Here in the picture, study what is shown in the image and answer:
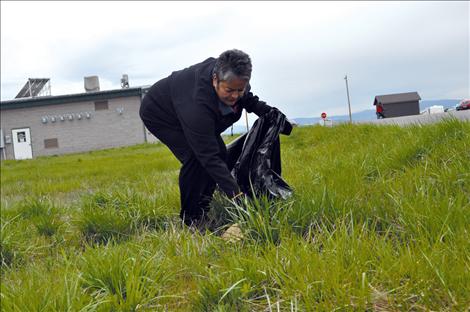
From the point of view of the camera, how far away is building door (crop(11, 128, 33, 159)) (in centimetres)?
3178

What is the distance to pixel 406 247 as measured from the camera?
2.03 m

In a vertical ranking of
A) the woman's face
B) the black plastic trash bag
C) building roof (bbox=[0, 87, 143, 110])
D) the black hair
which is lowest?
the black plastic trash bag

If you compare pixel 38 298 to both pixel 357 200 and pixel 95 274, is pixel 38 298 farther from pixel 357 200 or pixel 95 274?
pixel 357 200

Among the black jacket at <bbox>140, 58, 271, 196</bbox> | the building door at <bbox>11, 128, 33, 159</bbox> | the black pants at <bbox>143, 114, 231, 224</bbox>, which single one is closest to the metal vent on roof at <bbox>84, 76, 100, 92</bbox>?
the building door at <bbox>11, 128, 33, 159</bbox>

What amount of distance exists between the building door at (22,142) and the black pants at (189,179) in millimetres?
31459

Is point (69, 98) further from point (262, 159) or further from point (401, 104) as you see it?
point (262, 159)

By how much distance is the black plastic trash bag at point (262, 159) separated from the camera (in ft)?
10.8

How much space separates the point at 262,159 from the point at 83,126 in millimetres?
30987

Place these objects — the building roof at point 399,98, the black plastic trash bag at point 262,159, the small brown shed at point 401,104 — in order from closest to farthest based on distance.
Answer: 1. the black plastic trash bag at point 262,159
2. the small brown shed at point 401,104
3. the building roof at point 399,98

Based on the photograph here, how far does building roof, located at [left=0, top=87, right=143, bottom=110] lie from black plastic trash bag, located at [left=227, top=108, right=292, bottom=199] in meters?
29.4

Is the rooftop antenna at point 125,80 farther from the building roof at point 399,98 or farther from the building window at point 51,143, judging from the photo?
the building roof at point 399,98

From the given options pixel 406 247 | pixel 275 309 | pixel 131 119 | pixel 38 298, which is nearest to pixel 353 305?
pixel 275 309

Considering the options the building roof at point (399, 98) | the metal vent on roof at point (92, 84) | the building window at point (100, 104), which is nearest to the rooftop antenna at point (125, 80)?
the metal vent on roof at point (92, 84)

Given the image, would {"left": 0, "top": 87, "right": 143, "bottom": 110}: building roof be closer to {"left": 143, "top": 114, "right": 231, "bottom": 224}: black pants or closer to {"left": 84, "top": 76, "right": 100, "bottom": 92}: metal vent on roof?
{"left": 84, "top": 76, "right": 100, "bottom": 92}: metal vent on roof
